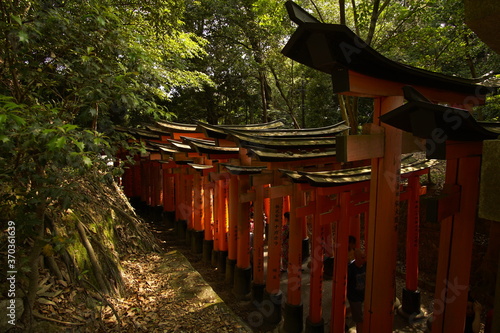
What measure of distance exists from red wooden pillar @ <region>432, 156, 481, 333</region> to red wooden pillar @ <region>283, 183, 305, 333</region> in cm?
220

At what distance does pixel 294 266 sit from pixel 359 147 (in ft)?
9.91

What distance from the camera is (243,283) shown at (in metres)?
7.11

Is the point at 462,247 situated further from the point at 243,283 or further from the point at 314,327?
the point at 243,283

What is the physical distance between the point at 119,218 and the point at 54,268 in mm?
3651

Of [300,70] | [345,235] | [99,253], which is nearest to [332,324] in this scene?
[345,235]

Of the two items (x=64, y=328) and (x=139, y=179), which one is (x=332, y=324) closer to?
(x=64, y=328)

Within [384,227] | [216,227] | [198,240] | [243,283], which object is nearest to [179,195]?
[198,240]

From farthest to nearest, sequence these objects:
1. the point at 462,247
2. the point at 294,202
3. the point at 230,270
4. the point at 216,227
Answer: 1. the point at 216,227
2. the point at 230,270
3. the point at 294,202
4. the point at 462,247

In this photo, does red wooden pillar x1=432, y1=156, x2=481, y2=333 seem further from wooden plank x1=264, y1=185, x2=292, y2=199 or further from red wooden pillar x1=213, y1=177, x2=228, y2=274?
red wooden pillar x1=213, y1=177, x2=228, y2=274

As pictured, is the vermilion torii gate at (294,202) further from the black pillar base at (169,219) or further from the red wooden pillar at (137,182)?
the red wooden pillar at (137,182)

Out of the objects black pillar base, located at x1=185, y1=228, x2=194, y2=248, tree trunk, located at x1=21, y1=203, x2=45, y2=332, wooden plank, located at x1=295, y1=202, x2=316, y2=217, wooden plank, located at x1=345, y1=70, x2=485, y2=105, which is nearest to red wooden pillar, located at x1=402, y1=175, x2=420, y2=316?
wooden plank, located at x1=295, y1=202, x2=316, y2=217

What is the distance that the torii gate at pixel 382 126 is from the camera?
2875 mm

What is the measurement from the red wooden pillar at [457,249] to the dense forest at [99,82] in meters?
1.62

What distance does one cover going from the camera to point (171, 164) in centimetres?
1029
